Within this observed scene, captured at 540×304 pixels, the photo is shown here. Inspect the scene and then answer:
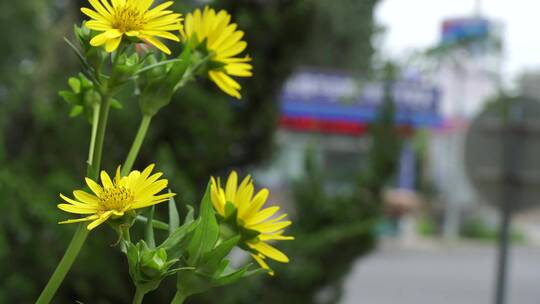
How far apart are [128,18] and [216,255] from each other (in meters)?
0.13

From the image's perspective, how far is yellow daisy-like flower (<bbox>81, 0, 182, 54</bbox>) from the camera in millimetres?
381

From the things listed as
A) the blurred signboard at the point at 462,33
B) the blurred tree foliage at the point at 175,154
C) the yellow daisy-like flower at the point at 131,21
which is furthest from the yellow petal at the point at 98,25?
the blurred signboard at the point at 462,33

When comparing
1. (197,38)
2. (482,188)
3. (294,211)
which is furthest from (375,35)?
(197,38)

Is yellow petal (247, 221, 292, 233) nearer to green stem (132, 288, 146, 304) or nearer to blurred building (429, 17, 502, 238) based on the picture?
green stem (132, 288, 146, 304)

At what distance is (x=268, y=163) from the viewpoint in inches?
90.9

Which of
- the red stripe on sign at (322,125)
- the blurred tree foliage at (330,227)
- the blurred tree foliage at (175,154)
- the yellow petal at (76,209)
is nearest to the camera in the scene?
the yellow petal at (76,209)

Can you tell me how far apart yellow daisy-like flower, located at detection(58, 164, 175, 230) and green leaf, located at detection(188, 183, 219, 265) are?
4 centimetres

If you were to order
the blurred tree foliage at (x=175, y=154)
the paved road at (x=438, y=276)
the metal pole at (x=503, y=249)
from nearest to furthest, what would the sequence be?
1. the blurred tree foliage at (x=175, y=154)
2. the metal pole at (x=503, y=249)
3. the paved road at (x=438, y=276)

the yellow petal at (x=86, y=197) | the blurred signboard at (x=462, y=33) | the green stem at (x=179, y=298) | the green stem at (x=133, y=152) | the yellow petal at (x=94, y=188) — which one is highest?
the blurred signboard at (x=462, y=33)

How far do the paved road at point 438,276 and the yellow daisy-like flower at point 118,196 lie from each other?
604 cm

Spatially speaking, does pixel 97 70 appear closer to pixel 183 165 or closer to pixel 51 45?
pixel 183 165

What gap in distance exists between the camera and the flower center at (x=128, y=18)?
1.26ft

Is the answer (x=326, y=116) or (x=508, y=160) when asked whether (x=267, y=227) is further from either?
(x=326, y=116)

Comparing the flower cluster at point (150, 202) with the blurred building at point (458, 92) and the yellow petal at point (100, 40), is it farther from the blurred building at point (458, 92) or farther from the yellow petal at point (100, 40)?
the blurred building at point (458, 92)
